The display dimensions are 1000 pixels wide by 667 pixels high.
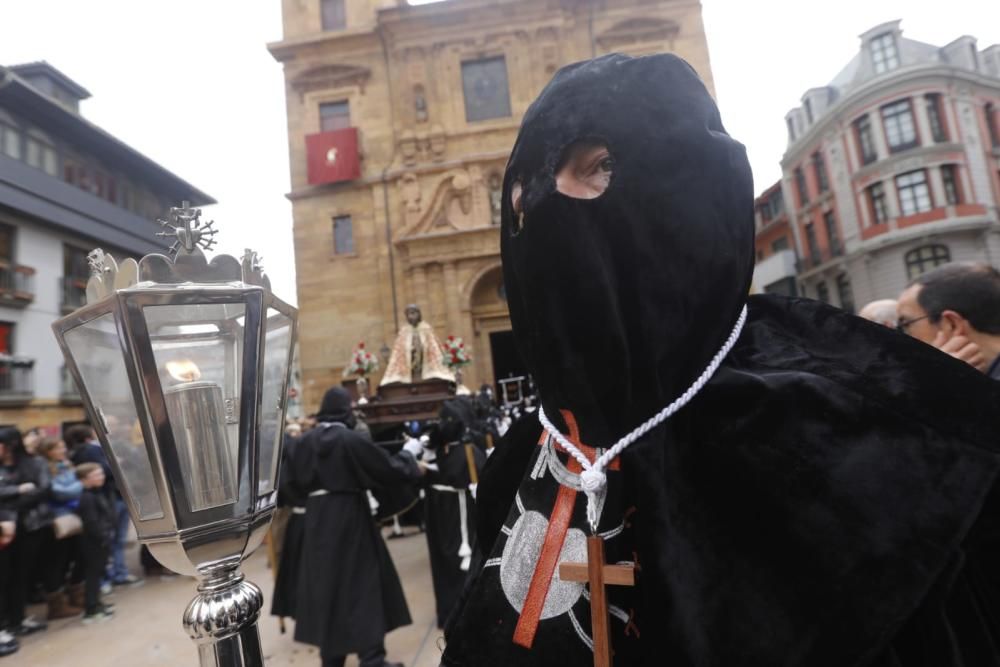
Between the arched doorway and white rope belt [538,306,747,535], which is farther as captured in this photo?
the arched doorway

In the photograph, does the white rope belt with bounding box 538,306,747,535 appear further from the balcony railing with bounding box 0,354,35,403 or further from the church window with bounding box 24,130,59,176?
the church window with bounding box 24,130,59,176

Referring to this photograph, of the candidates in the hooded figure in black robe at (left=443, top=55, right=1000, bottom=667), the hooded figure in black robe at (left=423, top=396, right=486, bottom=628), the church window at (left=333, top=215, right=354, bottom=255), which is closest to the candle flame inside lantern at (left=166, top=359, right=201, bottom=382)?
the hooded figure in black robe at (left=443, top=55, right=1000, bottom=667)

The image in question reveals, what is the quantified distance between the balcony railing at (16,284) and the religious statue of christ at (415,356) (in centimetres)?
1434

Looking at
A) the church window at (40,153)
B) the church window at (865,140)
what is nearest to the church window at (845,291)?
the church window at (865,140)

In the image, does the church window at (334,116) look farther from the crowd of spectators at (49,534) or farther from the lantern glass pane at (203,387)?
the lantern glass pane at (203,387)

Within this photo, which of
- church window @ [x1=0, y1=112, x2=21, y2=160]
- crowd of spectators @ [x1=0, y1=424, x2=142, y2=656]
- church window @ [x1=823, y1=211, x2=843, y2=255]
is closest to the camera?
crowd of spectators @ [x1=0, y1=424, x2=142, y2=656]

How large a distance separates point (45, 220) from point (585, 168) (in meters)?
21.7

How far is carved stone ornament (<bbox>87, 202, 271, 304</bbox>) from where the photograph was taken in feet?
3.37

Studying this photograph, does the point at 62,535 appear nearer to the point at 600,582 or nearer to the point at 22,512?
the point at 22,512

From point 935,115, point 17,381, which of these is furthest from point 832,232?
point 17,381

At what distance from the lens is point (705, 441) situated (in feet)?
3.25

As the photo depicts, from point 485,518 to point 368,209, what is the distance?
1823cm

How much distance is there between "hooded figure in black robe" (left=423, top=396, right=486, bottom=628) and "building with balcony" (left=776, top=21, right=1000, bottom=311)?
2293 centimetres

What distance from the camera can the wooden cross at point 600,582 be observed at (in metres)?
0.93
